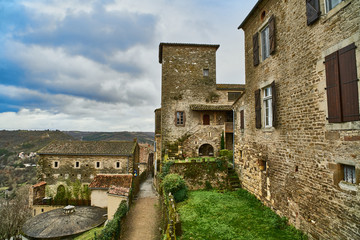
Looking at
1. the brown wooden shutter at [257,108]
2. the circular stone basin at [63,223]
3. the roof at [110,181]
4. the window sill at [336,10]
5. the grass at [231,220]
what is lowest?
the circular stone basin at [63,223]

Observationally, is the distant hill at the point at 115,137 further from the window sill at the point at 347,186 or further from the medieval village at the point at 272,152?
the window sill at the point at 347,186

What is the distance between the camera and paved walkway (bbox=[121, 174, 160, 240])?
39.2 ft

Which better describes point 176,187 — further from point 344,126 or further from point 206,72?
point 206,72

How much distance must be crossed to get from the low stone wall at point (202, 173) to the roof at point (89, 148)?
11759mm

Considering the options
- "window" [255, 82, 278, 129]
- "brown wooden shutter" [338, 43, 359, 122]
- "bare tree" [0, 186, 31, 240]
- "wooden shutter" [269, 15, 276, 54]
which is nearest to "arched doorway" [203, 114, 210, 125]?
"window" [255, 82, 278, 129]

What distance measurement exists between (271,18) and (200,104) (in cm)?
1224

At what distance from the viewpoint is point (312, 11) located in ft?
19.8

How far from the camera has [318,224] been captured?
19.0ft

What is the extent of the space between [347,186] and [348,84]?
2.49 metres

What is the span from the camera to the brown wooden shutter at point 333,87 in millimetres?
5094

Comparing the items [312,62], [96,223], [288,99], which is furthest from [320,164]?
[96,223]

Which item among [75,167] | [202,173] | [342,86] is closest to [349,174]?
[342,86]

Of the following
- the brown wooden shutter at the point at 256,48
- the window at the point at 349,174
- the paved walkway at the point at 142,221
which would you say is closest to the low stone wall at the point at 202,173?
the paved walkway at the point at 142,221

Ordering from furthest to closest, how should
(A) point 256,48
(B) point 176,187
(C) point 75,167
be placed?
(C) point 75,167, (B) point 176,187, (A) point 256,48
